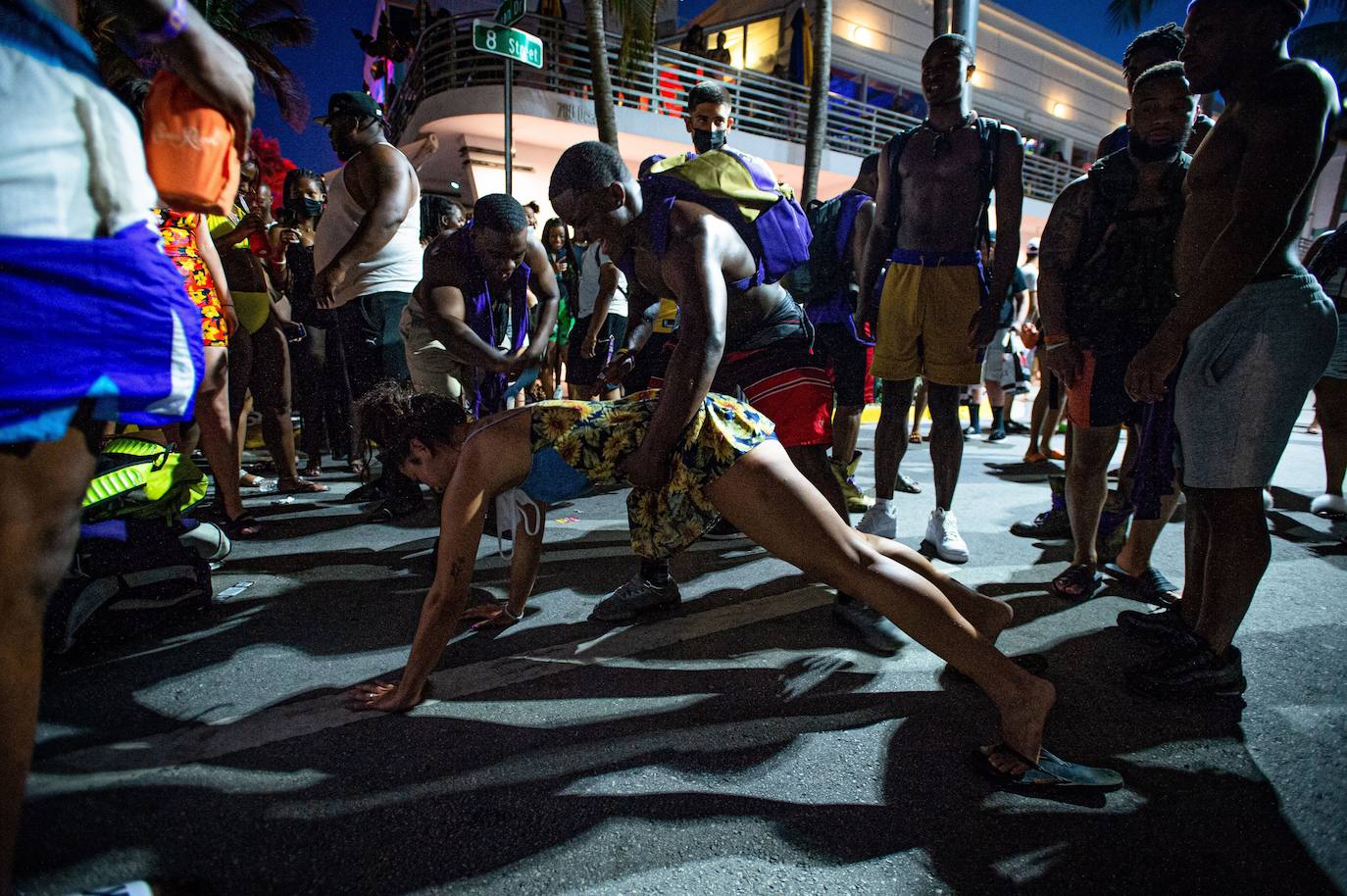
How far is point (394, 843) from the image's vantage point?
1.44m

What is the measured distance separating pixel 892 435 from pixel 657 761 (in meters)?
2.15

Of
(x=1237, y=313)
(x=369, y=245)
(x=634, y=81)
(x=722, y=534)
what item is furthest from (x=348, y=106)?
(x=634, y=81)

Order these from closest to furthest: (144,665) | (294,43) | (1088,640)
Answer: (144,665), (1088,640), (294,43)

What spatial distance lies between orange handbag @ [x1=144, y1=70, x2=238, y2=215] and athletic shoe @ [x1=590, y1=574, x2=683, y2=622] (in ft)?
6.28

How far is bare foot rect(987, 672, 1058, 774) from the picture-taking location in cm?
162

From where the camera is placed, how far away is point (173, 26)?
1119mm

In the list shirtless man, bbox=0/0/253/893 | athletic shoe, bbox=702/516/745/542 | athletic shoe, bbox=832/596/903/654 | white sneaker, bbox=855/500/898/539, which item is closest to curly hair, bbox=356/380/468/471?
shirtless man, bbox=0/0/253/893

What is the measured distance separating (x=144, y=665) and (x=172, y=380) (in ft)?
5.18

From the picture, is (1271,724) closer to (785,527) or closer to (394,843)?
(785,527)

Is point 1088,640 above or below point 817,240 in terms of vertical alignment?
below

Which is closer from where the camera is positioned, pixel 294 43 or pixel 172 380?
pixel 172 380

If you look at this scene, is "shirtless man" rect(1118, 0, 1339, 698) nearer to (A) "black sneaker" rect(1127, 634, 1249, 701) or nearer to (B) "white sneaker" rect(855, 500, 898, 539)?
(A) "black sneaker" rect(1127, 634, 1249, 701)

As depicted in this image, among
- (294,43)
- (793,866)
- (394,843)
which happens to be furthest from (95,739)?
(294,43)

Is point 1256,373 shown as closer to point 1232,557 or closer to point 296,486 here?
point 1232,557
